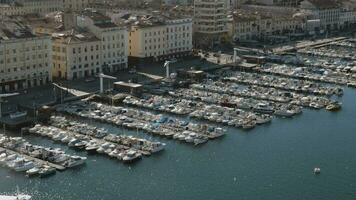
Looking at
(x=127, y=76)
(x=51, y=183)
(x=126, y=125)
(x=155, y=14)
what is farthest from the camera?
(x=155, y=14)

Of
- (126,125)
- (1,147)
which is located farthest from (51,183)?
(126,125)

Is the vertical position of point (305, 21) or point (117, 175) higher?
point (305, 21)

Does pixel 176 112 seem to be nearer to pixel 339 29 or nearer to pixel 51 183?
pixel 51 183

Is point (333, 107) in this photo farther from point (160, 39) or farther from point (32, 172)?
point (32, 172)

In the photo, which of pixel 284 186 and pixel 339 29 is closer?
pixel 284 186

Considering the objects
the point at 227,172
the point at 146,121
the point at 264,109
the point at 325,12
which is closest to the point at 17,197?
the point at 227,172

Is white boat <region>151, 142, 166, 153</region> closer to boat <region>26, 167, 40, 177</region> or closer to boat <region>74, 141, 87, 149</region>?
boat <region>74, 141, 87, 149</region>
